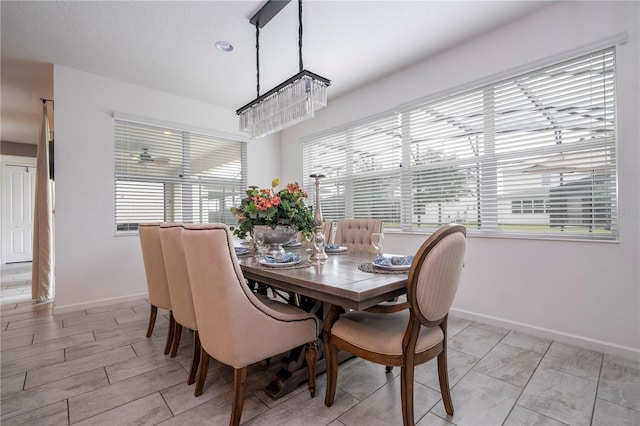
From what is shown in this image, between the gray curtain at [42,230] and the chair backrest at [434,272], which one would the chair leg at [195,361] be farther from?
the gray curtain at [42,230]

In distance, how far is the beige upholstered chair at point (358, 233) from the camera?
270cm

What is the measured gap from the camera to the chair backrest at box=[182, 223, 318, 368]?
4.27ft

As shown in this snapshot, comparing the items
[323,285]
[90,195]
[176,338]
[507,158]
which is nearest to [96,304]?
[90,195]

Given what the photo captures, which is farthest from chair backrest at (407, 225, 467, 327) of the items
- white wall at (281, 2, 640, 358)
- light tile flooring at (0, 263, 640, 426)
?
white wall at (281, 2, 640, 358)

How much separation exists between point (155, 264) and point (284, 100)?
5.30ft

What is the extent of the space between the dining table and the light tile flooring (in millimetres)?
99

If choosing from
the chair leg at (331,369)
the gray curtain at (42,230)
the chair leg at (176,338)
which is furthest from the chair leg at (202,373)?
the gray curtain at (42,230)

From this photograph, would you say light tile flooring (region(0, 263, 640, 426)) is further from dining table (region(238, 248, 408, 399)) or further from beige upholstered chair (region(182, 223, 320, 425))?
beige upholstered chair (region(182, 223, 320, 425))

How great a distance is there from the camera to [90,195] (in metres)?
3.37

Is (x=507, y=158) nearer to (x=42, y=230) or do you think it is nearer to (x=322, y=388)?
(x=322, y=388)

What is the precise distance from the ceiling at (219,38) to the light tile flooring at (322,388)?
2662mm

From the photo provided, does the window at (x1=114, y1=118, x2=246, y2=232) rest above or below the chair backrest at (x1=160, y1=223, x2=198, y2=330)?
above

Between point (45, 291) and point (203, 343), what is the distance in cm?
359

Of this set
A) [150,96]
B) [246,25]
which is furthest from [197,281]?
[150,96]
